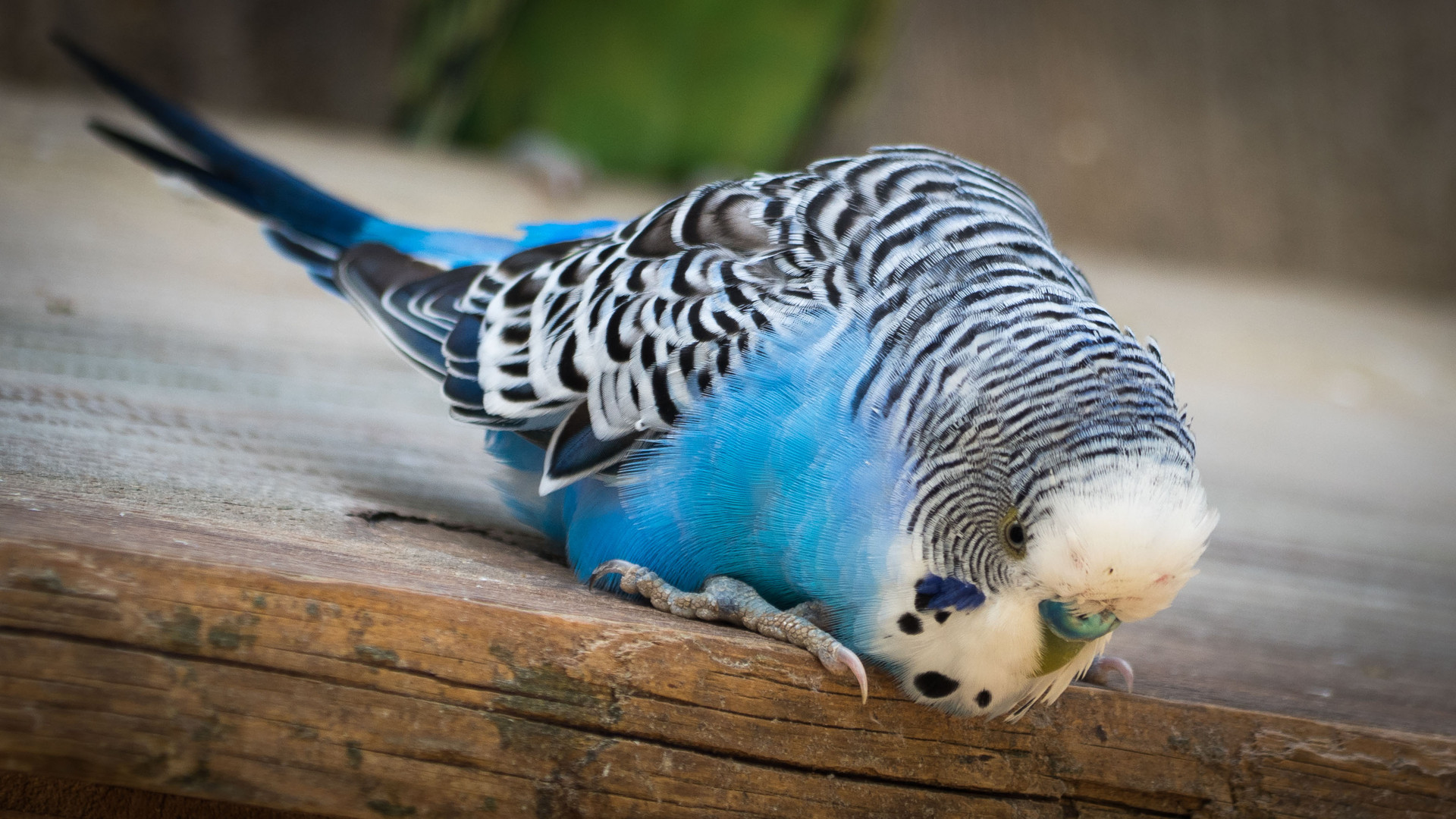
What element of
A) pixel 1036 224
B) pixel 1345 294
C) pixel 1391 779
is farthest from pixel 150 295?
pixel 1345 294

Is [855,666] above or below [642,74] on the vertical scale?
below

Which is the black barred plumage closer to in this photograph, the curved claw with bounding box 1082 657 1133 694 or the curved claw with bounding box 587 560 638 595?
the curved claw with bounding box 587 560 638 595

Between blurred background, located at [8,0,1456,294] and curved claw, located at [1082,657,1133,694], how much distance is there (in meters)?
2.71

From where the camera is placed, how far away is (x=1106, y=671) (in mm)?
1297

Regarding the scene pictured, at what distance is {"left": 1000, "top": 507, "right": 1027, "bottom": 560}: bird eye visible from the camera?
1018 millimetres

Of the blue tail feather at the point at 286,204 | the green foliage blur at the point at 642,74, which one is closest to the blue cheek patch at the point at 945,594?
the blue tail feather at the point at 286,204

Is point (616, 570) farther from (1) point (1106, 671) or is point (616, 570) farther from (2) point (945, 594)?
(1) point (1106, 671)

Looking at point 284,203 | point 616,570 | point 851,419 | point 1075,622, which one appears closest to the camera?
point 1075,622

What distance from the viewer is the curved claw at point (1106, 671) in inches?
49.6

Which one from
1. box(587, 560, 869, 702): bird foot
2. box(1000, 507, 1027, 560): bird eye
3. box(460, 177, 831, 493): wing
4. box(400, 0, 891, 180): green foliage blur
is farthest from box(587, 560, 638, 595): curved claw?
box(400, 0, 891, 180): green foliage blur

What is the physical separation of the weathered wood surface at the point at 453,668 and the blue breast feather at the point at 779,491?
91 mm

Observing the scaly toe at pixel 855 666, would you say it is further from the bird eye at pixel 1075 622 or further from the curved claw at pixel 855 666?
the bird eye at pixel 1075 622

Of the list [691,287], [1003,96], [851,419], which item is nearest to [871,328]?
[851,419]

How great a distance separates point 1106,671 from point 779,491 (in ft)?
1.38
